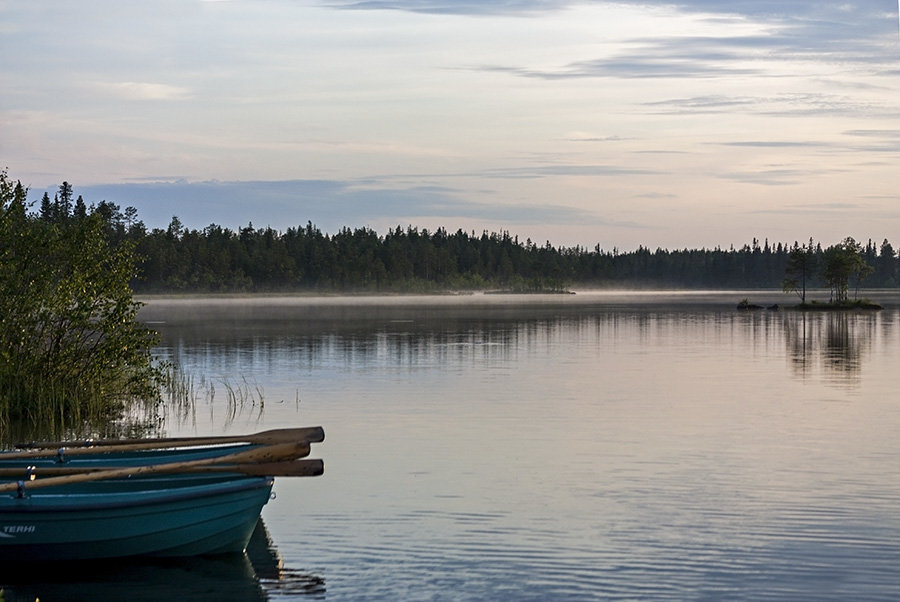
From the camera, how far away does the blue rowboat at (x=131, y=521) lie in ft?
49.1

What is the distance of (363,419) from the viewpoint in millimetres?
29812

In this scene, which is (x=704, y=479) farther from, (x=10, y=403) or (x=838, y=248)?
(x=838, y=248)

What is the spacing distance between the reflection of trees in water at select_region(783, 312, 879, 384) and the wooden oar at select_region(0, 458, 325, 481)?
2828 cm

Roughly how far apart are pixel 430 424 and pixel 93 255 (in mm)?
8972

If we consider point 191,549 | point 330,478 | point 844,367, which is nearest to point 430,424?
point 330,478

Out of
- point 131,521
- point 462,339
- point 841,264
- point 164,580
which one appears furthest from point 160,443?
point 841,264

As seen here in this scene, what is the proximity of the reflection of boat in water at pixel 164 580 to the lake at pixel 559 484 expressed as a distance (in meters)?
0.04

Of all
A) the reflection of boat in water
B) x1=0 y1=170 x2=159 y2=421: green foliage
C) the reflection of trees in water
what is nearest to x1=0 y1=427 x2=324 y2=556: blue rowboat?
the reflection of boat in water

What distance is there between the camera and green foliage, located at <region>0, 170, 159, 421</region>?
27.0 meters

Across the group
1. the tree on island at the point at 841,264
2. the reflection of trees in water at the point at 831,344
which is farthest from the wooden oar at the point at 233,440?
the tree on island at the point at 841,264

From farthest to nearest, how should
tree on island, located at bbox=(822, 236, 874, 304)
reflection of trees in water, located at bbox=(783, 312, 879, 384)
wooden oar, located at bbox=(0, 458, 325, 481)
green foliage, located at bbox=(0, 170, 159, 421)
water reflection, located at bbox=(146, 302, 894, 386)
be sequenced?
tree on island, located at bbox=(822, 236, 874, 304), water reflection, located at bbox=(146, 302, 894, 386), reflection of trees in water, located at bbox=(783, 312, 879, 384), green foliage, located at bbox=(0, 170, 159, 421), wooden oar, located at bbox=(0, 458, 325, 481)

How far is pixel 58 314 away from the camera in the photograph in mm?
27312

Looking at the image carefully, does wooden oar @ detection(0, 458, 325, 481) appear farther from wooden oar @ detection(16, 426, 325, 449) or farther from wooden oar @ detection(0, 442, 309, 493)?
wooden oar @ detection(16, 426, 325, 449)

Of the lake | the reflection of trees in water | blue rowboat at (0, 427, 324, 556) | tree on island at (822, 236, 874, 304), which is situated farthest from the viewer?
tree on island at (822, 236, 874, 304)
